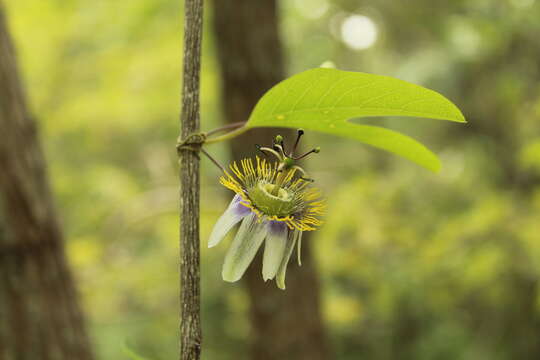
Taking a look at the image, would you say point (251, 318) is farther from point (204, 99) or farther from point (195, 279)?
point (204, 99)

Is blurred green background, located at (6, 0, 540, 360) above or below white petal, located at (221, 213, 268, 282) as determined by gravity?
above

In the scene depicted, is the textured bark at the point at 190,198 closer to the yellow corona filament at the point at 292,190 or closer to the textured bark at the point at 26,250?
the yellow corona filament at the point at 292,190

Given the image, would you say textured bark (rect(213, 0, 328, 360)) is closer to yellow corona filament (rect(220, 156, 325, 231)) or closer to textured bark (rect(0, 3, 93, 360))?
textured bark (rect(0, 3, 93, 360))

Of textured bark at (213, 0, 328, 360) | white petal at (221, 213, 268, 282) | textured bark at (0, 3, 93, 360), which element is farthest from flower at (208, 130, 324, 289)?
textured bark at (213, 0, 328, 360)

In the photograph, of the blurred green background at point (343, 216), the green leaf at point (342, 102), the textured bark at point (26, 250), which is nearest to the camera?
the green leaf at point (342, 102)

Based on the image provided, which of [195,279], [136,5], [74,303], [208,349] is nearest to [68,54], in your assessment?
[136,5]

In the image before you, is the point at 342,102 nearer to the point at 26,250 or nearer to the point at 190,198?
the point at 190,198

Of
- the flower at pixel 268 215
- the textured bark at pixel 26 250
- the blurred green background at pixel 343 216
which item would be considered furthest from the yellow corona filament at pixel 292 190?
the blurred green background at pixel 343 216
